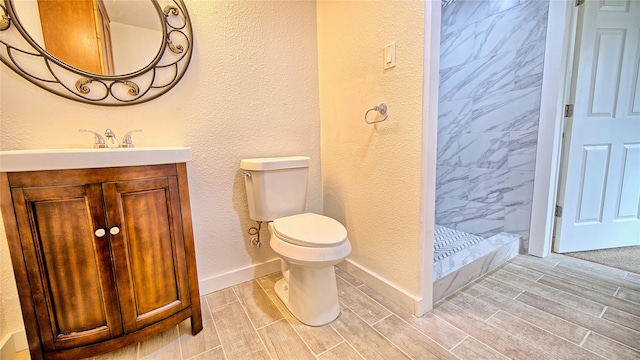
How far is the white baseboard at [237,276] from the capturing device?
153cm

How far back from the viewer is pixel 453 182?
2.30 m

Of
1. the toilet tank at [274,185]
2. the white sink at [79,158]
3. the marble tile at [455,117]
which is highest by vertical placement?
the marble tile at [455,117]

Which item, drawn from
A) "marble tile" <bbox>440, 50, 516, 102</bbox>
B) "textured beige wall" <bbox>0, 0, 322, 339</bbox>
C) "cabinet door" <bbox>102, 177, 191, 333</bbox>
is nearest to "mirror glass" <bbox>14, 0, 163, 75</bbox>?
"textured beige wall" <bbox>0, 0, 322, 339</bbox>

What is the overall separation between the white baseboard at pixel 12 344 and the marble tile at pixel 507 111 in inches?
115

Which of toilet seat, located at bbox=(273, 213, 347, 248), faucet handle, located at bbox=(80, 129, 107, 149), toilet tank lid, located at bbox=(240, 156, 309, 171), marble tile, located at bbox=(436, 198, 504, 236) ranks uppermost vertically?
faucet handle, located at bbox=(80, 129, 107, 149)

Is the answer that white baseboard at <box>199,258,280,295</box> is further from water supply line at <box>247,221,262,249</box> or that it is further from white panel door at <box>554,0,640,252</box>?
white panel door at <box>554,0,640,252</box>

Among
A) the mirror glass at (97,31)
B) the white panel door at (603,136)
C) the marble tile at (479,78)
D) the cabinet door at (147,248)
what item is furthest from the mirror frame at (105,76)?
the white panel door at (603,136)

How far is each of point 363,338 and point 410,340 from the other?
20 cm

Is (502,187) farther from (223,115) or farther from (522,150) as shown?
(223,115)

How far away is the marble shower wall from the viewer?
1.83m

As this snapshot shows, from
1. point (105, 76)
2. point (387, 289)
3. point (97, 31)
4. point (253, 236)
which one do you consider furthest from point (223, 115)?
point (387, 289)

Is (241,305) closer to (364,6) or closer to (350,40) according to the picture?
(350,40)

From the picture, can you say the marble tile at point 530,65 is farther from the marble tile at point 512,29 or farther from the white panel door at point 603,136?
the white panel door at point 603,136

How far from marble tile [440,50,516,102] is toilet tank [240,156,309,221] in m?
1.56
